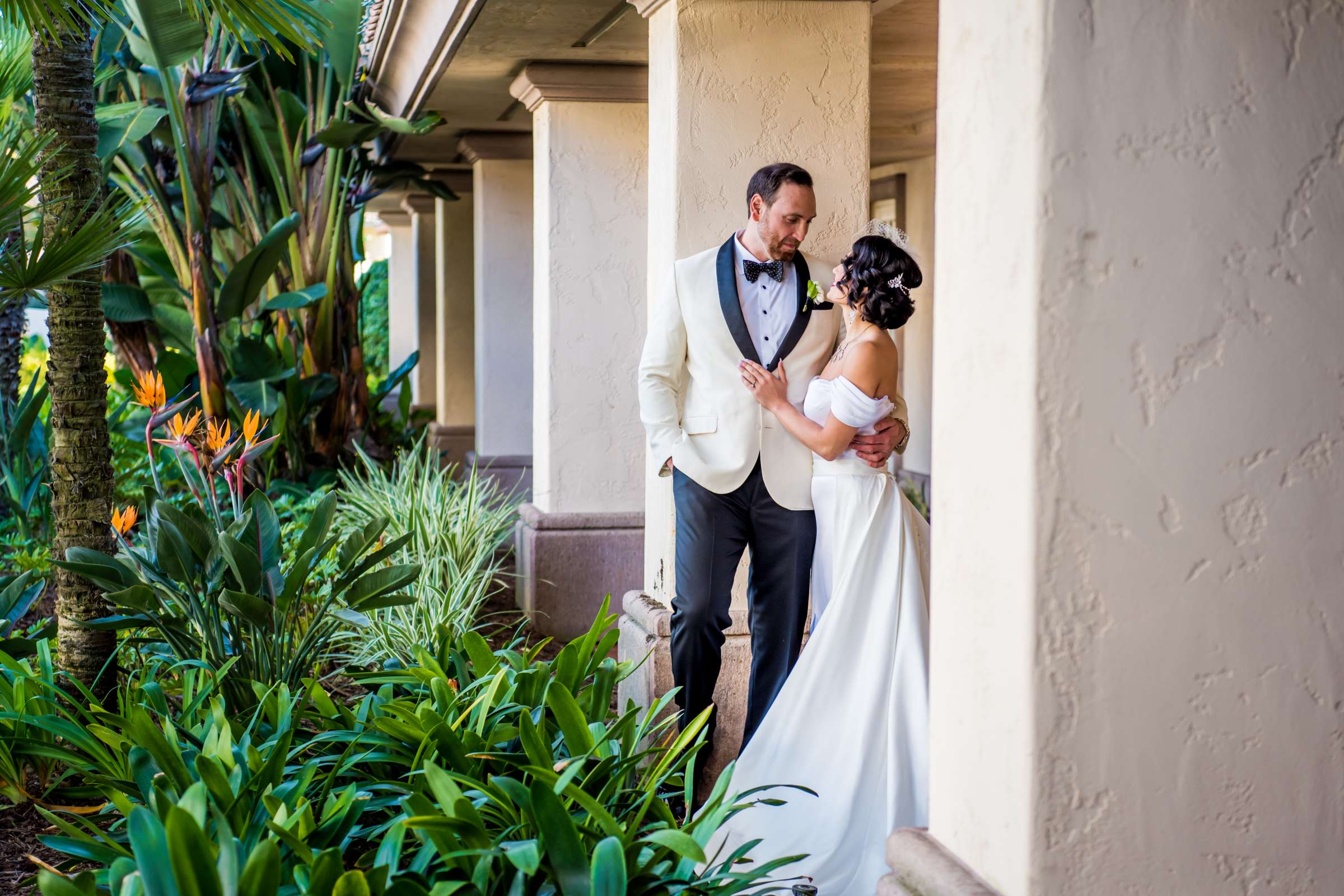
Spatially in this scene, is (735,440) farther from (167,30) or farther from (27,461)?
(27,461)

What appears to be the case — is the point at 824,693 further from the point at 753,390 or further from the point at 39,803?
the point at 39,803

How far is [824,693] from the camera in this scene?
3.54 meters

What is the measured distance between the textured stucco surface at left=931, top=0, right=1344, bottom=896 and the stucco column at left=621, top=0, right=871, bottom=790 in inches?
89.7

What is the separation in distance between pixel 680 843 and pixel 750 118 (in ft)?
9.00

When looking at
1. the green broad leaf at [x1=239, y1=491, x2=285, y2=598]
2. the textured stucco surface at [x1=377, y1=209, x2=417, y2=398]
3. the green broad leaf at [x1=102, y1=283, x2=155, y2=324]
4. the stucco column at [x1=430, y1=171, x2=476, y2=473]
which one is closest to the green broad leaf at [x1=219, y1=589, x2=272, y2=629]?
the green broad leaf at [x1=239, y1=491, x2=285, y2=598]

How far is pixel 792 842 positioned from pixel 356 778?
1228 millimetres

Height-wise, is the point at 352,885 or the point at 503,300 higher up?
→ the point at 503,300

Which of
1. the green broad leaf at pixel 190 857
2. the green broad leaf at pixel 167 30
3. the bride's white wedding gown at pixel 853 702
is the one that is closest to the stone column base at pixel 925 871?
the bride's white wedding gown at pixel 853 702

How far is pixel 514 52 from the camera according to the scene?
6.11 m

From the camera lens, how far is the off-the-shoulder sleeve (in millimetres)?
3521

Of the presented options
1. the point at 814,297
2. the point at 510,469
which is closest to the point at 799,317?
the point at 814,297

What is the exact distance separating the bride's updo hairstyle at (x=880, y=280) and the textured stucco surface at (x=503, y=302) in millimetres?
5284

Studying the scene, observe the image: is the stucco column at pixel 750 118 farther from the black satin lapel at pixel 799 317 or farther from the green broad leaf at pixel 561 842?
the green broad leaf at pixel 561 842

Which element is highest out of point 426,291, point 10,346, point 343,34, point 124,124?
Result: point 343,34
